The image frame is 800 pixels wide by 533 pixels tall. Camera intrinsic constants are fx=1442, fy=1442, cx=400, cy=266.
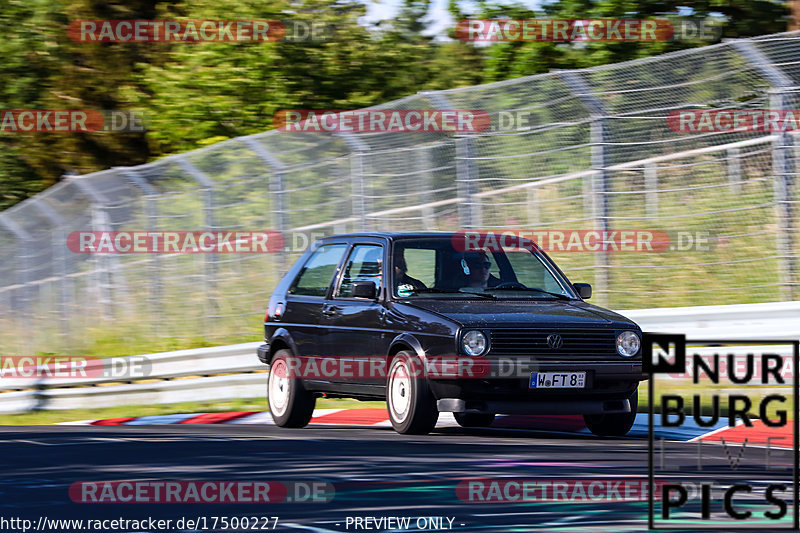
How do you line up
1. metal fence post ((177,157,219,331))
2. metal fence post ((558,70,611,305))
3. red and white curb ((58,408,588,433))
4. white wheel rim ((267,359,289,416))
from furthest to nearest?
metal fence post ((177,157,219,331)), metal fence post ((558,70,611,305)), white wheel rim ((267,359,289,416)), red and white curb ((58,408,588,433))

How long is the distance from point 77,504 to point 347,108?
19236 mm

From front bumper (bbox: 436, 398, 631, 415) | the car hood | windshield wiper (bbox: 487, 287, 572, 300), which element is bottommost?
front bumper (bbox: 436, 398, 631, 415)

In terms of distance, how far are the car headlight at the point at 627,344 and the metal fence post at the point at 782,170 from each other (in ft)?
9.89

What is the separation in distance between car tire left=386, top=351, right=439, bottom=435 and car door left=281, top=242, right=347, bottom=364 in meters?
1.22

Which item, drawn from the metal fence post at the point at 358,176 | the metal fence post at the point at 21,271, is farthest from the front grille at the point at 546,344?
the metal fence post at the point at 21,271

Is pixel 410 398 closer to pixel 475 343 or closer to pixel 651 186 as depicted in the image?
pixel 475 343

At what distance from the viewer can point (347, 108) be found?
25.9 meters

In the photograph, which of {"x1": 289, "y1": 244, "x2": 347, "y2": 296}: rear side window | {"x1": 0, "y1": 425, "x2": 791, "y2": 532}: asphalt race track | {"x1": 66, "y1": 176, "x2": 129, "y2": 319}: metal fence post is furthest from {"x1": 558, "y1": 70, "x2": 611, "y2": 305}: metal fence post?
{"x1": 66, "y1": 176, "x2": 129, "y2": 319}: metal fence post

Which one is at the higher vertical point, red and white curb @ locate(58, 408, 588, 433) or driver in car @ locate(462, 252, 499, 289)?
driver in car @ locate(462, 252, 499, 289)

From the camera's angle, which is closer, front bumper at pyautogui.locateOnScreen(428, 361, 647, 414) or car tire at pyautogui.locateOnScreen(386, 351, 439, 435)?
front bumper at pyautogui.locateOnScreen(428, 361, 647, 414)

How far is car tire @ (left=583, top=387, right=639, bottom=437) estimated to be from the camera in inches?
414

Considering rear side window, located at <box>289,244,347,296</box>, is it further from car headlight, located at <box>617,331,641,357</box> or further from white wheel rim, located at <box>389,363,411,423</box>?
car headlight, located at <box>617,331,641,357</box>

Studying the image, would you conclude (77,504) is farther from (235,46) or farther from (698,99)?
(235,46)

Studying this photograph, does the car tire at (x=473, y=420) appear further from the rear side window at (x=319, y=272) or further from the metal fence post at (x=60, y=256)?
the metal fence post at (x=60, y=256)
